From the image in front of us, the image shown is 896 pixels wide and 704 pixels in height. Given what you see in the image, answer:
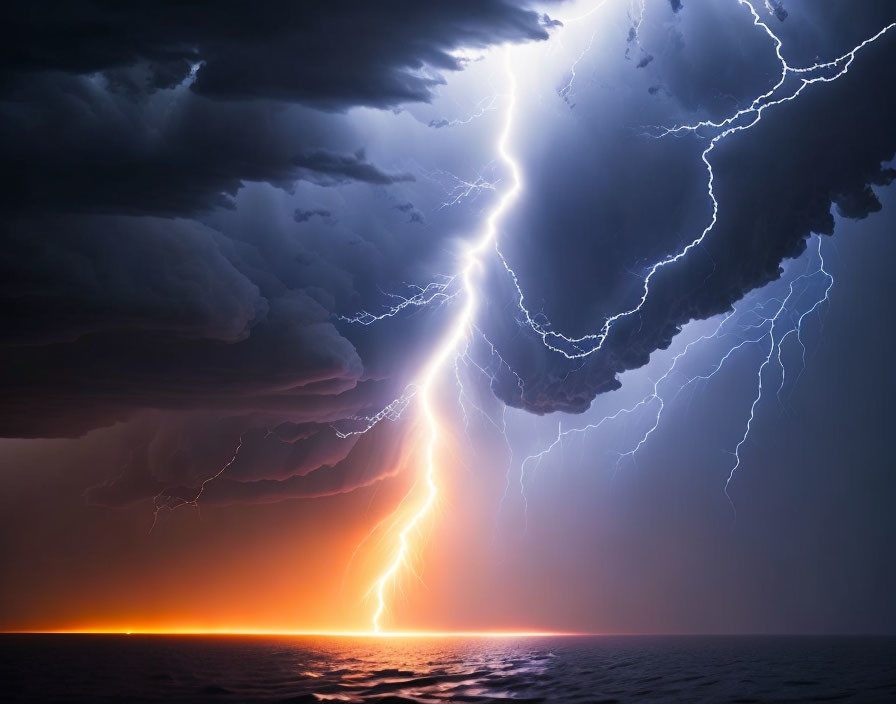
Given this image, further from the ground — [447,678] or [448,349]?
[448,349]

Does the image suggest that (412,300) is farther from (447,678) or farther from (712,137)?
(447,678)

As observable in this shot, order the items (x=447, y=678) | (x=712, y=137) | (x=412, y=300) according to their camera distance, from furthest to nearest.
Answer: (x=412, y=300) → (x=712, y=137) → (x=447, y=678)

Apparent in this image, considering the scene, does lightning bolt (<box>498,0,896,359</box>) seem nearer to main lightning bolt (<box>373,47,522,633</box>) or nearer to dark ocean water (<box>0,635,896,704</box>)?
main lightning bolt (<box>373,47,522,633</box>)

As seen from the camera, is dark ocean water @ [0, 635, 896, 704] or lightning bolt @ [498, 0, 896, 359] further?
lightning bolt @ [498, 0, 896, 359]

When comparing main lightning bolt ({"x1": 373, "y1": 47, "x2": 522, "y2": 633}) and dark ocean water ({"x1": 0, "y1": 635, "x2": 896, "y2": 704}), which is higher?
main lightning bolt ({"x1": 373, "y1": 47, "x2": 522, "y2": 633})

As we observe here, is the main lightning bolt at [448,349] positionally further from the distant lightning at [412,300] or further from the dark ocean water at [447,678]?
the dark ocean water at [447,678]

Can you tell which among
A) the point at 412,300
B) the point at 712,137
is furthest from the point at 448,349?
the point at 712,137

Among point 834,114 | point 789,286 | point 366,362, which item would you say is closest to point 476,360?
point 366,362

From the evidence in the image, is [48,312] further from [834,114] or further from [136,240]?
[834,114]
